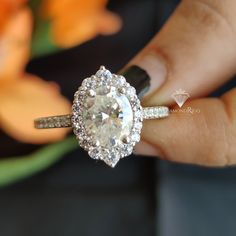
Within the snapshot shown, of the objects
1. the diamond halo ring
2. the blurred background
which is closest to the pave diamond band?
the diamond halo ring

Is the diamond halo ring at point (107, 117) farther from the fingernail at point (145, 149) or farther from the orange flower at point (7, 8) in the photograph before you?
the orange flower at point (7, 8)

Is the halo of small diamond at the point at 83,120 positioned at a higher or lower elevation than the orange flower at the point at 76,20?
higher

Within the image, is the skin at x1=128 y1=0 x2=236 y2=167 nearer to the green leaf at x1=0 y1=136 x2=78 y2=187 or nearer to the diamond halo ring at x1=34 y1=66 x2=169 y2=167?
the diamond halo ring at x1=34 y1=66 x2=169 y2=167

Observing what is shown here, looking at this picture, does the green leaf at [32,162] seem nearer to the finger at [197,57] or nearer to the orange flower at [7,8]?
the orange flower at [7,8]

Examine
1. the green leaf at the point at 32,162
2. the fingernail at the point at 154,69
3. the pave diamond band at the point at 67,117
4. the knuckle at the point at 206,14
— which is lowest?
the green leaf at the point at 32,162

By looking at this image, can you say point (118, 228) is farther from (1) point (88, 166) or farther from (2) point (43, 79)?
(2) point (43, 79)

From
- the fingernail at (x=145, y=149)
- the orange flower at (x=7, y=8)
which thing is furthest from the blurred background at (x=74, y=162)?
the fingernail at (x=145, y=149)

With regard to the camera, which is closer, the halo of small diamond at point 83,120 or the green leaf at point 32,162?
the halo of small diamond at point 83,120
